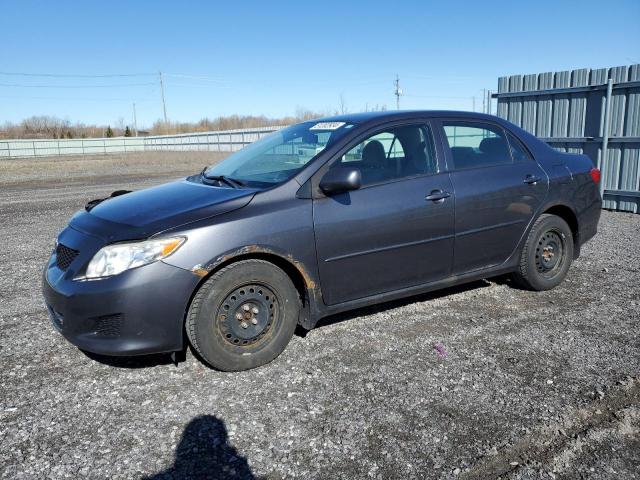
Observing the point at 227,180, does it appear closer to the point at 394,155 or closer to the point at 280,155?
the point at 280,155

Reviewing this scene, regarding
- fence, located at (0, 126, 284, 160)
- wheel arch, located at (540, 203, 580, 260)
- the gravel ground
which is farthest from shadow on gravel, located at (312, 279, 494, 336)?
fence, located at (0, 126, 284, 160)

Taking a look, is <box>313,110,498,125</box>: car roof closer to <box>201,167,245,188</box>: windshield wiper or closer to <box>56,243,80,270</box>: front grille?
<box>201,167,245,188</box>: windshield wiper

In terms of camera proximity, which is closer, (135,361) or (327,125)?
(135,361)

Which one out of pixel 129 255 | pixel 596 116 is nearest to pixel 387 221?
pixel 129 255

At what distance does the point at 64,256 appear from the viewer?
3.68m

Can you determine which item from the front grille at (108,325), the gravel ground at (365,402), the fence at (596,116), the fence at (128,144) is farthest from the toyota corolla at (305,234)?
the fence at (128,144)

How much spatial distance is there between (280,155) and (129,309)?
184 cm

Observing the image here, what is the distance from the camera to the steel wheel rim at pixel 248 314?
3588mm

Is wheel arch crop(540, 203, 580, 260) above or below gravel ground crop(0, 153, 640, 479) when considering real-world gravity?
above

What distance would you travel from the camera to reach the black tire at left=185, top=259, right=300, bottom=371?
3486 mm

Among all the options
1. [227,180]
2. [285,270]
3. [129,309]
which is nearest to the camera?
[129,309]

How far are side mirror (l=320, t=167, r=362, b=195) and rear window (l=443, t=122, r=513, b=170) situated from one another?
1.17m

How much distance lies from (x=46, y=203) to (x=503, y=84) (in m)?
11.1

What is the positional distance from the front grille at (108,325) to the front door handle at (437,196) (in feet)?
8.09
